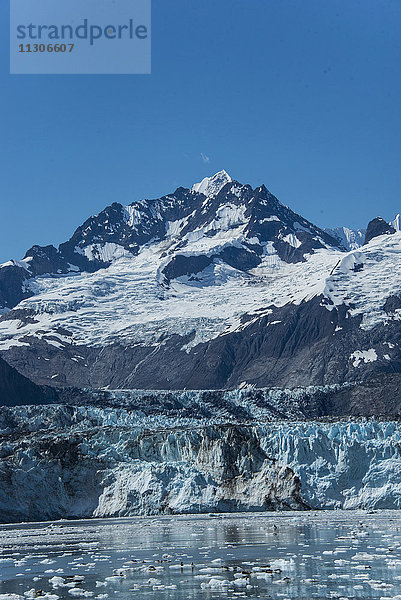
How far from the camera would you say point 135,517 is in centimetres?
10325

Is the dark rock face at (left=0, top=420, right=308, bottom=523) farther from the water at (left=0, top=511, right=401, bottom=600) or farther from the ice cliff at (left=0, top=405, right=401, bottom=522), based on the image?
the water at (left=0, top=511, right=401, bottom=600)

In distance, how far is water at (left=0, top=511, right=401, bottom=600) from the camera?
47.0 metres

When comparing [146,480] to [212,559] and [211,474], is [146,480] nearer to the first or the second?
[211,474]

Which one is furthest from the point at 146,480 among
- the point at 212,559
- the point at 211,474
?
the point at 212,559

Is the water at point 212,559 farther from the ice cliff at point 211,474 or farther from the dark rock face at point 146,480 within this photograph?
the dark rock face at point 146,480

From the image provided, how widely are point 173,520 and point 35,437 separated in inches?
1403

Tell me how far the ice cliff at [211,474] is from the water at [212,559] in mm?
12098

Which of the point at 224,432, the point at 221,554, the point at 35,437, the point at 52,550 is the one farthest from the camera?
the point at 35,437

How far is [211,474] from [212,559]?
48.3 metres

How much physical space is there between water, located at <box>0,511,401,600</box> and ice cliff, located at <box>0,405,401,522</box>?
1210 centimetres

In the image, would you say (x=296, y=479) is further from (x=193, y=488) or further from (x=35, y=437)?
(x=35, y=437)

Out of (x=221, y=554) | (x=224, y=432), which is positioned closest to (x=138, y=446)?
(x=224, y=432)

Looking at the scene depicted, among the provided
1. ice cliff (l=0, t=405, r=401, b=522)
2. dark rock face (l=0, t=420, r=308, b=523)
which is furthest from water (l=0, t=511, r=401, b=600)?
dark rock face (l=0, t=420, r=308, b=523)

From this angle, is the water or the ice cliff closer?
the water
